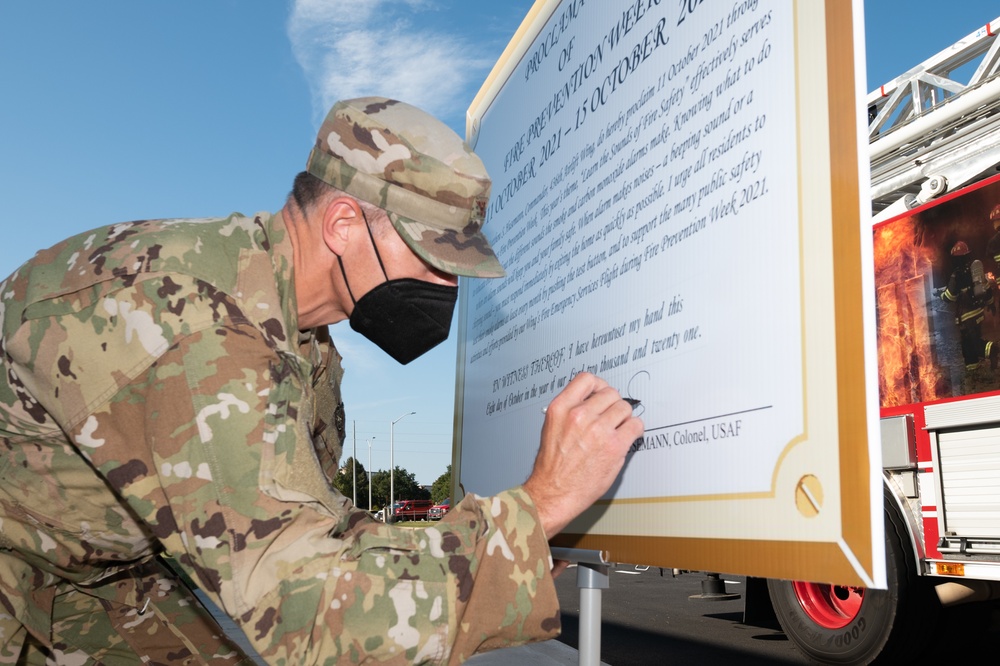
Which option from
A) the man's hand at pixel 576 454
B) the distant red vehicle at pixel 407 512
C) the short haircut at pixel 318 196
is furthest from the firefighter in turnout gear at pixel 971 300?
the distant red vehicle at pixel 407 512

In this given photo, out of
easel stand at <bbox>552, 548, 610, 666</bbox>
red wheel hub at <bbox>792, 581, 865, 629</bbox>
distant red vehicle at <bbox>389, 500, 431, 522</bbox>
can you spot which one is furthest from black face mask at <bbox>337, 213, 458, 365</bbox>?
distant red vehicle at <bbox>389, 500, 431, 522</bbox>

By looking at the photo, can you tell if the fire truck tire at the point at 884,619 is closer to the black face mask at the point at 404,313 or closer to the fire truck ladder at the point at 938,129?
the fire truck ladder at the point at 938,129

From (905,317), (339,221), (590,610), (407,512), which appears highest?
(905,317)

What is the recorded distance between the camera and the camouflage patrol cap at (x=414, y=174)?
1.50 metres

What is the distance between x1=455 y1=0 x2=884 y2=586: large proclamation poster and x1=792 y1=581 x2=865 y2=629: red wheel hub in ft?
11.8

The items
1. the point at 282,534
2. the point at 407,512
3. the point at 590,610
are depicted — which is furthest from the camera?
the point at 407,512

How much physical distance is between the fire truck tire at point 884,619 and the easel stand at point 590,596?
3362mm

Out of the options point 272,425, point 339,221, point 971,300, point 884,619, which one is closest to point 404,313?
point 339,221

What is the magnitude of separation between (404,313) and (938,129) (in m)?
5.10

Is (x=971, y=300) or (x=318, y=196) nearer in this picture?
(x=318, y=196)

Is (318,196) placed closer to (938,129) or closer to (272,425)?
(272,425)

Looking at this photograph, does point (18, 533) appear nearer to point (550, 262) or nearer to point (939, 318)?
point (550, 262)

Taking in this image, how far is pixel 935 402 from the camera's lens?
454 cm

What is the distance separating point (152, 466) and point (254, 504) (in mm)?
201
